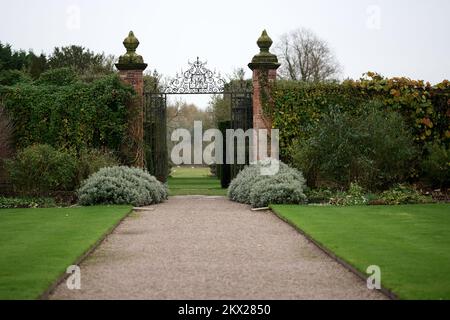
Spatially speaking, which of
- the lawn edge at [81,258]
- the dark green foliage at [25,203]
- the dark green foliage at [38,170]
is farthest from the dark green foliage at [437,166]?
the dark green foliage at [25,203]

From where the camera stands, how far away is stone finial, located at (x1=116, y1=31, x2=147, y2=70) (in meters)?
18.1

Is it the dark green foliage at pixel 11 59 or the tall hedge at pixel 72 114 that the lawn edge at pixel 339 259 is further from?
the dark green foliage at pixel 11 59

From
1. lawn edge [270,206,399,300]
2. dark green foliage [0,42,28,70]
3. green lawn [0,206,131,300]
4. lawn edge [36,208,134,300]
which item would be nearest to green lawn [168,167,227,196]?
green lawn [0,206,131,300]

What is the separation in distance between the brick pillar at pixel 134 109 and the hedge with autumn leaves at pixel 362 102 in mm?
3544

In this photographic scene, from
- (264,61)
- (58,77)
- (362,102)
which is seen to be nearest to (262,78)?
(264,61)

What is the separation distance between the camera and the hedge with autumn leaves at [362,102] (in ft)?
59.6

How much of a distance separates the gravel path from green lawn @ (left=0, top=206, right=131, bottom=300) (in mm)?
257

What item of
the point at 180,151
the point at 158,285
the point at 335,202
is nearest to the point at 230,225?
the point at 335,202

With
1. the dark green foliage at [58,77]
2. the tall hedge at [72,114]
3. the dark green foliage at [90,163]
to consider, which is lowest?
the dark green foliage at [90,163]

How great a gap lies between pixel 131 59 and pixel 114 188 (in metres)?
4.86

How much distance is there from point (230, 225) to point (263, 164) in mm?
4609

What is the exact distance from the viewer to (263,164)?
16.2m

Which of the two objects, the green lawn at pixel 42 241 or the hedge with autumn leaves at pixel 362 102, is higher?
the hedge with autumn leaves at pixel 362 102

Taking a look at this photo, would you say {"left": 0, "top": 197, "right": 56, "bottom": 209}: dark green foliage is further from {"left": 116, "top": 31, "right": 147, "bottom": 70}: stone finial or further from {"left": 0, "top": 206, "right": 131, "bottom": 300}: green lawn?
{"left": 116, "top": 31, "right": 147, "bottom": 70}: stone finial
